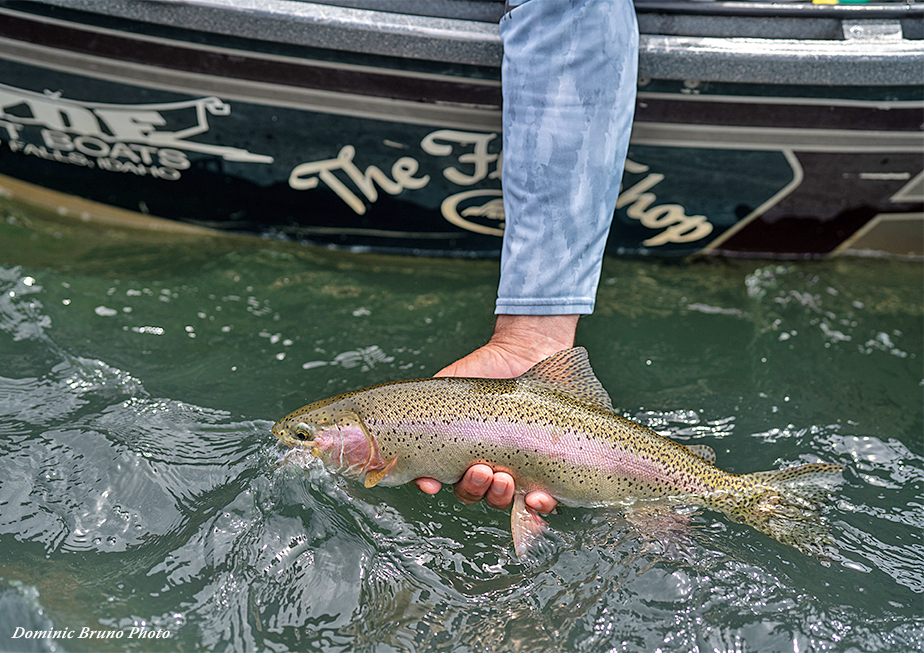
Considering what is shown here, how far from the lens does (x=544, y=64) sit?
9.44ft

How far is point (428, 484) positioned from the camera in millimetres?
2520

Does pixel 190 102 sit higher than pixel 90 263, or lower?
higher

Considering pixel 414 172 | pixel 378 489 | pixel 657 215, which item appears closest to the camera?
pixel 378 489

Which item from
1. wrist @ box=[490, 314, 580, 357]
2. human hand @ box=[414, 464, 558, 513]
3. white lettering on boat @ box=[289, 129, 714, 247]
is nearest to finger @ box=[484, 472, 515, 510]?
human hand @ box=[414, 464, 558, 513]

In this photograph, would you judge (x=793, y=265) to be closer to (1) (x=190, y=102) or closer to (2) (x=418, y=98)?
(2) (x=418, y=98)

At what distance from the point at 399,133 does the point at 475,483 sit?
1916mm

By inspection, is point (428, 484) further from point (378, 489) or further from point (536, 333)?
point (536, 333)

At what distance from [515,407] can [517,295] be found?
0.58m

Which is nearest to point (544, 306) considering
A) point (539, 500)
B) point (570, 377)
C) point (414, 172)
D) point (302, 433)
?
point (570, 377)

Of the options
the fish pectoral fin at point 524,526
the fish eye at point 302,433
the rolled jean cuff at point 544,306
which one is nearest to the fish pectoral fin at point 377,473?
the fish eye at point 302,433

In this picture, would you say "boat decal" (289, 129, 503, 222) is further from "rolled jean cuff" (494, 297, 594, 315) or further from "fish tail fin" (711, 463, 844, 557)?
"fish tail fin" (711, 463, 844, 557)

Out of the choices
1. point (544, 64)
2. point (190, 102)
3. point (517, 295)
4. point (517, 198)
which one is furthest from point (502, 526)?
point (190, 102)

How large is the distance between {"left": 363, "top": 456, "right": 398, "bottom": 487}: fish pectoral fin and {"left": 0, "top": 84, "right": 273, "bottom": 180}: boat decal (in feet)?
6.49

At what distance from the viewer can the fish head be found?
2.40 m
